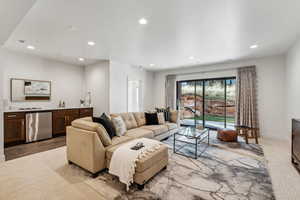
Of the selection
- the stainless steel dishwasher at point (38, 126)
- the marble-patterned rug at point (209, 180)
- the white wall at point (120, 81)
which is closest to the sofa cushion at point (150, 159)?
the marble-patterned rug at point (209, 180)

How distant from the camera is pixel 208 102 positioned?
18.5ft

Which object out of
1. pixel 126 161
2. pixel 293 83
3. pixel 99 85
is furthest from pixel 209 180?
pixel 99 85

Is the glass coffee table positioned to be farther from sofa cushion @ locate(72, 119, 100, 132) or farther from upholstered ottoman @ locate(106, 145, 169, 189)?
sofa cushion @ locate(72, 119, 100, 132)

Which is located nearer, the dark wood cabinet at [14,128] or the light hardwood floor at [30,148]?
the light hardwood floor at [30,148]

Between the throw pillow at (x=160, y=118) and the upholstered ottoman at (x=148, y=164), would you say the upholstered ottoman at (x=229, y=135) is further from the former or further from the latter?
the upholstered ottoman at (x=148, y=164)

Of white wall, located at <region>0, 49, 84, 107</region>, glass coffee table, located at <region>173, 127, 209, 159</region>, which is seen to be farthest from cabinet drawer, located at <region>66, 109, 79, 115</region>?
glass coffee table, located at <region>173, 127, 209, 159</region>

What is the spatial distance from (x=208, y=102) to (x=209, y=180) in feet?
13.0

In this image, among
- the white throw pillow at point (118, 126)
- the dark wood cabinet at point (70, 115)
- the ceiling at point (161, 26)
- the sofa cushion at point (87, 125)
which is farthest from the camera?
the dark wood cabinet at point (70, 115)

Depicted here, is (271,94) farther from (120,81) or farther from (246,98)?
(120,81)

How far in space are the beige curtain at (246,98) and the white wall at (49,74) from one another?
6020 millimetres

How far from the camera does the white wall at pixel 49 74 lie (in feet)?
13.1

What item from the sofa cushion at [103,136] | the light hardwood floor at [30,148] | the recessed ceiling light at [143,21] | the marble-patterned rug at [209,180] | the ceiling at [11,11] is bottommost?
the marble-patterned rug at [209,180]

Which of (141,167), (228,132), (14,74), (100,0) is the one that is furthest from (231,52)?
(14,74)

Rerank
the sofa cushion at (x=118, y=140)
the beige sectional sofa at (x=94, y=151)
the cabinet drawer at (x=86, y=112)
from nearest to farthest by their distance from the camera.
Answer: the beige sectional sofa at (x=94, y=151) < the sofa cushion at (x=118, y=140) < the cabinet drawer at (x=86, y=112)
